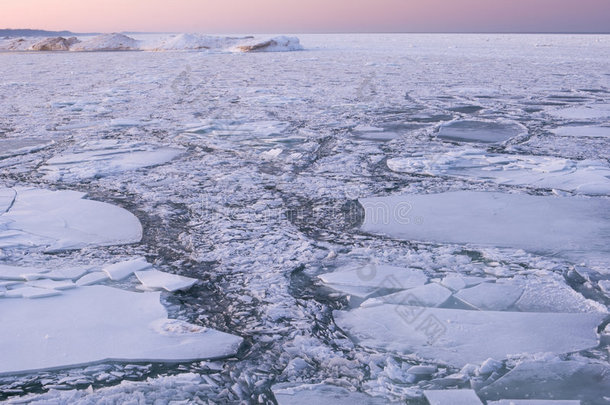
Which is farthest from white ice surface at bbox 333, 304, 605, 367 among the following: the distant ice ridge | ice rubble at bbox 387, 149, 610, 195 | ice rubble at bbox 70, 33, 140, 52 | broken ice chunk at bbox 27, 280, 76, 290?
ice rubble at bbox 70, 33, 140, 52

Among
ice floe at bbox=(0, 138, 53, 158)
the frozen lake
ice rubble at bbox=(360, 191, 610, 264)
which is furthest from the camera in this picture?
ice floe at bbox=(0, 138, 53, 158)

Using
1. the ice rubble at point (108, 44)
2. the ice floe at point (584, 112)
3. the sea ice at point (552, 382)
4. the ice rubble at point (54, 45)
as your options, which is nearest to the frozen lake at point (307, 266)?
the sea ice at point (552, 382)

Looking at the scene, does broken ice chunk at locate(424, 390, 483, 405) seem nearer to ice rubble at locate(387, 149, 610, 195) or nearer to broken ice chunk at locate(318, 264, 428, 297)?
broken ice chunk at locate(318, 264, 428, 297)

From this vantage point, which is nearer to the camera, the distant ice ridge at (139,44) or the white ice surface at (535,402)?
the white ice surface at (535,402)

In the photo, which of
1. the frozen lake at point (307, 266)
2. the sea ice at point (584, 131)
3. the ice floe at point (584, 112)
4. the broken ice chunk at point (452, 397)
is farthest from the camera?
the ice floe at point (584, 112)

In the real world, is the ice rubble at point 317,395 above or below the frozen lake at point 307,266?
below

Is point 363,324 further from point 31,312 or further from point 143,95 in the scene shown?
point 143,95

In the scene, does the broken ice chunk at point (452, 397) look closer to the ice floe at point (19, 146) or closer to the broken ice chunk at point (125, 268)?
the broken ice chunk at point (125, 268)
